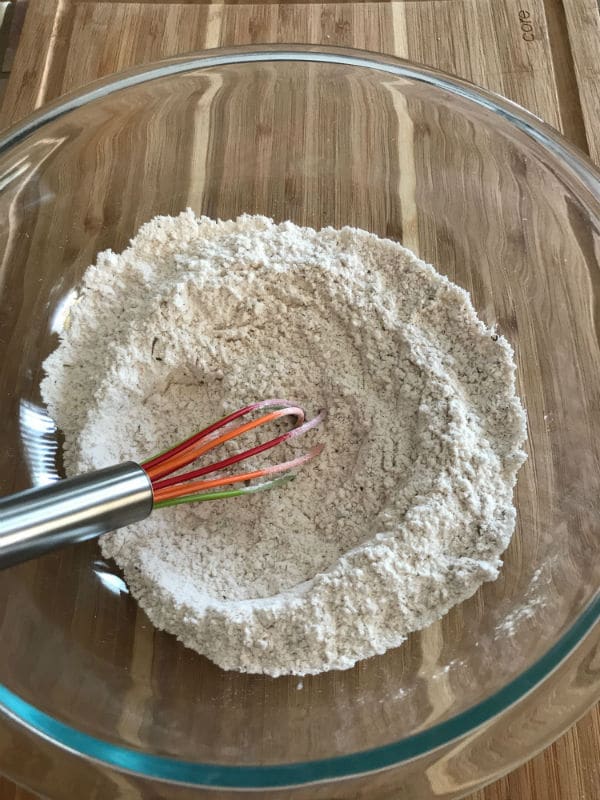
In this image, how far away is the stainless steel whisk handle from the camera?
623mm

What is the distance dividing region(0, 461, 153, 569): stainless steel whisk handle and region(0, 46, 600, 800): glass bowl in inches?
5.1

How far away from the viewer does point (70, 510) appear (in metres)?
0.65

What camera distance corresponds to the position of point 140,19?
3.60 feet

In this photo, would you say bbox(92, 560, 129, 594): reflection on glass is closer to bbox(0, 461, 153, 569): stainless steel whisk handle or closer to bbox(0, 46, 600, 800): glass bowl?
bbox(0, 46, 600, 800): glass bowl

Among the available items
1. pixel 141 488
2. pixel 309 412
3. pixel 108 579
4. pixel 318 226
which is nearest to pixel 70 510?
pixel 141 488

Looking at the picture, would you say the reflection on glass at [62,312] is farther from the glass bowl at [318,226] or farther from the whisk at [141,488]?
the whisk at [141,488]

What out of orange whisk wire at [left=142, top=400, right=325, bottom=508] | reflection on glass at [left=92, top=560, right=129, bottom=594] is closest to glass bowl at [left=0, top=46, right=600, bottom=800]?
reflection on glass at [left=92, top=560, right=129, bottom=594]

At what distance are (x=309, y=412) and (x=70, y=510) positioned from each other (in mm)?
288

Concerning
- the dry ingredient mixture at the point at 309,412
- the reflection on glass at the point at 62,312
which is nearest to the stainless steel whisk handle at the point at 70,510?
the dry ingredient mixture at the point at 309,412

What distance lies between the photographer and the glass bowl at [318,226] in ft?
2.04

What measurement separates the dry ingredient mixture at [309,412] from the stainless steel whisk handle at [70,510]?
109mm

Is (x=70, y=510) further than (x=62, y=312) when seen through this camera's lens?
No

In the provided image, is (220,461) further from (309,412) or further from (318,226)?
(318,226)

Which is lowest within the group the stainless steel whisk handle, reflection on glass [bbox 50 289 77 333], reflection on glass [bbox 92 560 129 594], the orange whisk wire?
reflection on glass [bbox 92 560 129 594]
